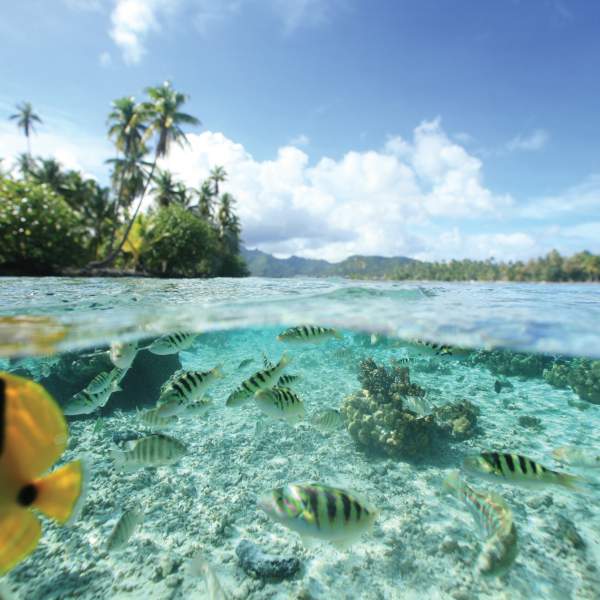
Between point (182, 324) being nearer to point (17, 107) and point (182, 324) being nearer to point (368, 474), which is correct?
point (368, 474)

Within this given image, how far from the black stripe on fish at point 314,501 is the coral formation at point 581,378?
42.6 ft

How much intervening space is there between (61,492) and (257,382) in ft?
11.5

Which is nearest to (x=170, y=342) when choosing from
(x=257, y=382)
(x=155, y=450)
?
(x=155, y=450)

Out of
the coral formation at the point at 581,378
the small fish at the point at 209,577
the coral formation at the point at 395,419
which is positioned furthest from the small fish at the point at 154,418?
the coral formation at the point at 581,378

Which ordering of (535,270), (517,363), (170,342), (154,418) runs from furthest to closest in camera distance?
(535,270)
(517,363)
(170,342)
(154,418)

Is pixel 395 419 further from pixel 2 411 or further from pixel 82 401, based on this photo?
pixel 2 411

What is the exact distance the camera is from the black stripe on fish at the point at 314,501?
2.75 metres

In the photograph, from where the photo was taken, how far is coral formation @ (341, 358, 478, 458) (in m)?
8.01

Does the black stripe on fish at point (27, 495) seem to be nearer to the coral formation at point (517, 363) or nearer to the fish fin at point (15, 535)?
the fish fin at point (15, 535)

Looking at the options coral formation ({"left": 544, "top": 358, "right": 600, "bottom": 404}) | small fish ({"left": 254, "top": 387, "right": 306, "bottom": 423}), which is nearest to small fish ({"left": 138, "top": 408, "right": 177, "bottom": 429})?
small fish ({"left": 254, "top": 387, "right": 306, "bottom": 423})

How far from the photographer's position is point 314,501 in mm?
2785

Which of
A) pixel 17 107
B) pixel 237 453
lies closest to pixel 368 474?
pixel 237 453

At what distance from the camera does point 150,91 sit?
3719cm

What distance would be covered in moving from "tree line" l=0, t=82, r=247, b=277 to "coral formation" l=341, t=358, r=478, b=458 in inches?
747
